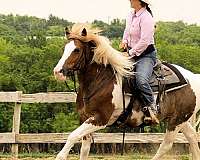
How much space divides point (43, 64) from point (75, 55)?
49264 mm

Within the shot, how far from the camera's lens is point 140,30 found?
6797 mm

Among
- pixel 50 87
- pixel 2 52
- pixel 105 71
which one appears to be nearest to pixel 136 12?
pixel 105 71

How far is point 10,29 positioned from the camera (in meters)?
92.8

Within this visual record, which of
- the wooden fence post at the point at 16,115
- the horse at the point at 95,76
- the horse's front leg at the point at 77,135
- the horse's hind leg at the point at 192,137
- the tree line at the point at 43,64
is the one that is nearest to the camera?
the horse's front leg at the point at 77,135

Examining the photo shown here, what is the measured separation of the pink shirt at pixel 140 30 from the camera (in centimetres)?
671

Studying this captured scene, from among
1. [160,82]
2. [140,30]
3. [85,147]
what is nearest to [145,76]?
[160,82]

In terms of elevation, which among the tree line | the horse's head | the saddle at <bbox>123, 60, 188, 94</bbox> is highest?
the horse's head

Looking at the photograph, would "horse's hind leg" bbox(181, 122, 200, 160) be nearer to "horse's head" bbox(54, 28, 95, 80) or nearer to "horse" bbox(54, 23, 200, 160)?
"horse" bbox(54, 23, 200, 160)

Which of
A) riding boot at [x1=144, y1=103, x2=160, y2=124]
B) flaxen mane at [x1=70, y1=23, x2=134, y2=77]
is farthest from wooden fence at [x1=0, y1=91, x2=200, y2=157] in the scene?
flaxen mane at [x1=70, y1=23, x2=134, y2=77]

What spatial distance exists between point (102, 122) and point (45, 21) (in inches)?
3851

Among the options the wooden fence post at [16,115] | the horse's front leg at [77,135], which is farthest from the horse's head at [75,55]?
the wooden fence post at [16,115]

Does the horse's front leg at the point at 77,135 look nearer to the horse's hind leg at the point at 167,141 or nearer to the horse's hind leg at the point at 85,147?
the horse's hind leg at the point at 85,147

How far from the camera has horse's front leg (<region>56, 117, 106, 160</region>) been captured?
18.9 ft

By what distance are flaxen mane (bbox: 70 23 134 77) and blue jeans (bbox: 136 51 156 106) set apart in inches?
5.3
